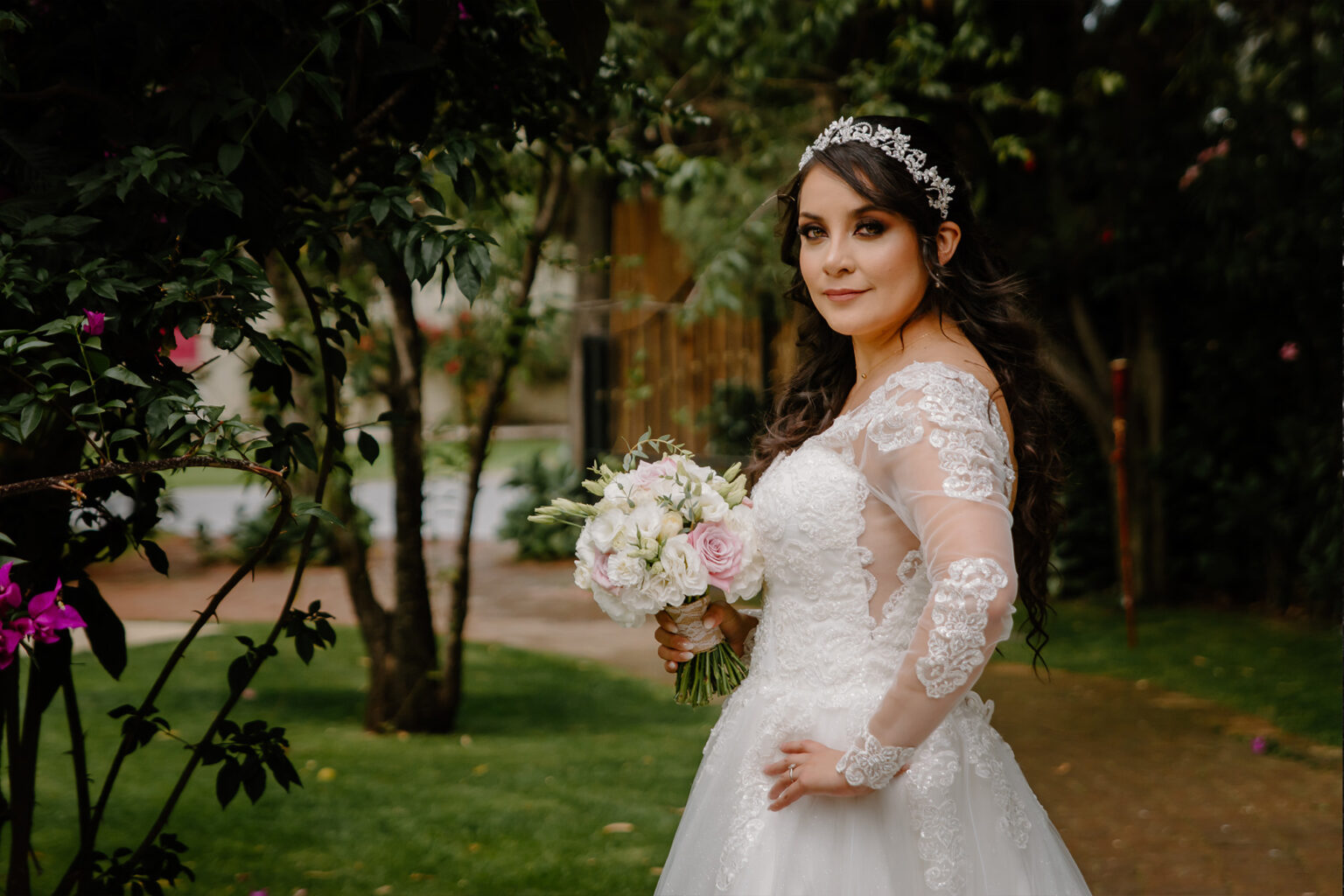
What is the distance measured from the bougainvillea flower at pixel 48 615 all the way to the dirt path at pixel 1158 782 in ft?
2.04

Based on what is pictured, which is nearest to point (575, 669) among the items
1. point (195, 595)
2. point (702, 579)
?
point (195, 595)

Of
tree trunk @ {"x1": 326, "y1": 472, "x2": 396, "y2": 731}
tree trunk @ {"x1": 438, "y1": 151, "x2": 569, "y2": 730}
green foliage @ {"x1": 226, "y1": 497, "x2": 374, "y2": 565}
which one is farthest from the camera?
green foliage @ {"x1": 226, "y1": 497, "x2": 374, "y2": 565}

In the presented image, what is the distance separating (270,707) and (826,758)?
4984 millimetres

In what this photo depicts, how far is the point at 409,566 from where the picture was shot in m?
5.37

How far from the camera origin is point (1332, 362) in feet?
24.6

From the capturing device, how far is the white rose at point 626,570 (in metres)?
1.95

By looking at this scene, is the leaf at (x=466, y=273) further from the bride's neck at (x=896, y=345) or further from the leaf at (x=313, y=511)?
the bride's neck at (x=896, y=345)

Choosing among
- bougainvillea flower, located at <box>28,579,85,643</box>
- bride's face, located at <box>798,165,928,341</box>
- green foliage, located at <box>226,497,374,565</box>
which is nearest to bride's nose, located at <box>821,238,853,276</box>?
bride's face, located at <box>798,165,928,341</box>

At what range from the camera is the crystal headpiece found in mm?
2043

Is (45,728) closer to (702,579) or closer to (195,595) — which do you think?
(195,595)

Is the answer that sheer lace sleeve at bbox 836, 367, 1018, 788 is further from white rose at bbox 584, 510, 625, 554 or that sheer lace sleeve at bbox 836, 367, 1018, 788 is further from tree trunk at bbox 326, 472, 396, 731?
tree trunk at bbox 326, 472, 396, 731

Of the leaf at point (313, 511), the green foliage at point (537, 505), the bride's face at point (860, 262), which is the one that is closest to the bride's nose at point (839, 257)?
the bride's face at point (860, 262)

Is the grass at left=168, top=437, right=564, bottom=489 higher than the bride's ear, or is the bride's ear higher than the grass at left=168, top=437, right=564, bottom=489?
the bride's ear

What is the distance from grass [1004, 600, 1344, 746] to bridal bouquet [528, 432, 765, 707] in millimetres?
4574
